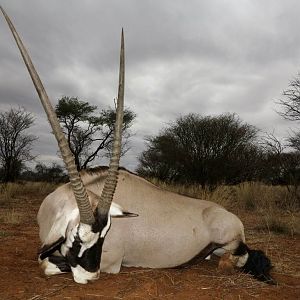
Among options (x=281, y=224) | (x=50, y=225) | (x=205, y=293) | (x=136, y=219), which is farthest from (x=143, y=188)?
(x=281, y=224)

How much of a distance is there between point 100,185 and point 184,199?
0.97m

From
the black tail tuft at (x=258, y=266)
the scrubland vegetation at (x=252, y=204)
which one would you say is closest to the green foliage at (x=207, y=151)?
the scrubland vegetation at (x=252, y=204)

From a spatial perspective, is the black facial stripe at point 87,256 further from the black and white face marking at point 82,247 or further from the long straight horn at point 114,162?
the long straight horn at point 114,162

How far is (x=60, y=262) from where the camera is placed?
12.1ft

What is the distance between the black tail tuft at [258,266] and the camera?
13.1 ft

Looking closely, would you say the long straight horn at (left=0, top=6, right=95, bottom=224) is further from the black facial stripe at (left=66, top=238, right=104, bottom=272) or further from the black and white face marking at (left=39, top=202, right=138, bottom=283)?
the black facial stripe at (left=66, top=238, right=104, bottom=272)

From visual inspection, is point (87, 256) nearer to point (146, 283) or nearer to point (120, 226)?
point (146, 283)

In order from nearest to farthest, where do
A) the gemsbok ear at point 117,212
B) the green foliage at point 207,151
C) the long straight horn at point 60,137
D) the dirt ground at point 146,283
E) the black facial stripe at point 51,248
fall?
1. the long straight horn at point 60,137
2. the dirt ground at point 146,283
3. the black facial stripe at point 51,248
4. the gemsbok ear at point 117,212
5. the green foliage at point 207,151

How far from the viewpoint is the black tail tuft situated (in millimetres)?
4007

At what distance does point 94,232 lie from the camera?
10.9 feet

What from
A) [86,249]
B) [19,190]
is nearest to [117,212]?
[86,249]

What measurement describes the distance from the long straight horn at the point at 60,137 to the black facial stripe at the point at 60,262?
1.86 ft

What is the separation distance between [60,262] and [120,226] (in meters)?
0.60

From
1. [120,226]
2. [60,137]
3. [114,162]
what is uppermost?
[60,137]
